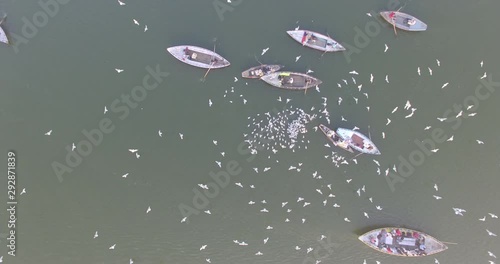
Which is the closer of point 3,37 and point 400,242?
point 3,37

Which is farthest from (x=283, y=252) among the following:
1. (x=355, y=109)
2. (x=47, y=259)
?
(x=47, y=259)

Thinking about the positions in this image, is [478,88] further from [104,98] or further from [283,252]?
[104,98]

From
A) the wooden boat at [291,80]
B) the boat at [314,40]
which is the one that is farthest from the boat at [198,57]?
the boat at [314,40]

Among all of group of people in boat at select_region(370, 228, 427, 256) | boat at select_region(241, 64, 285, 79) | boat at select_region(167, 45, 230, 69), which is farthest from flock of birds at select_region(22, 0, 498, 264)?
boat at select_region(167, 45, 230, 69)

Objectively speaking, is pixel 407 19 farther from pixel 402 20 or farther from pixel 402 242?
pixel 402 242

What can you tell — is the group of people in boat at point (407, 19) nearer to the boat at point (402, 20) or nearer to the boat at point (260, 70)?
the boat at point (402, 20)

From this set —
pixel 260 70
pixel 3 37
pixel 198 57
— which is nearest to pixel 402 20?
pixel 260 70
